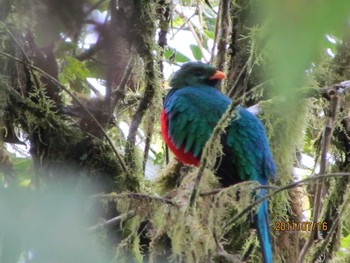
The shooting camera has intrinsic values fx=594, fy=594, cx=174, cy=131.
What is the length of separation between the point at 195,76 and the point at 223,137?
2.85ft

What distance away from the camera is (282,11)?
1.09 ft

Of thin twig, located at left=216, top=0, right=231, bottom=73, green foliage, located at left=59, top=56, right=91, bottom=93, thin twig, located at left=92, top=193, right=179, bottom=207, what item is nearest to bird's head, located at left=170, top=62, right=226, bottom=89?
thin twig, located at left=216, top=0, right=231, bottom=73

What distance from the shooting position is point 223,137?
3172mm

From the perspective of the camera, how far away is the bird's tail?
2766 mm

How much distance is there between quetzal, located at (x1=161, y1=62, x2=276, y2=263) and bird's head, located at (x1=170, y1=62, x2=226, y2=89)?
0.16 m

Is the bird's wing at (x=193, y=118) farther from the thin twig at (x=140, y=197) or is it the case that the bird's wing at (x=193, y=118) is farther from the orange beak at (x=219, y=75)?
the thin twig at (x=140, y=197)

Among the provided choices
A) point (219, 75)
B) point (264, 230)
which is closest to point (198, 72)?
point (219, 75)

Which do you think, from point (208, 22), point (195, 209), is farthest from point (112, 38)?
point (208, 22)

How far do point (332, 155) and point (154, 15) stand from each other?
1.36m

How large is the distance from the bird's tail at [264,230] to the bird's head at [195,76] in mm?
1111

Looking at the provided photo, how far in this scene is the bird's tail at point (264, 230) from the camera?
2.77 meters

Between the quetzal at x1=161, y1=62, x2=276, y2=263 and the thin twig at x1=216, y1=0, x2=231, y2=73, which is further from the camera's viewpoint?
the thin twig at x1=216, y1=0, x2=231, y2=73
